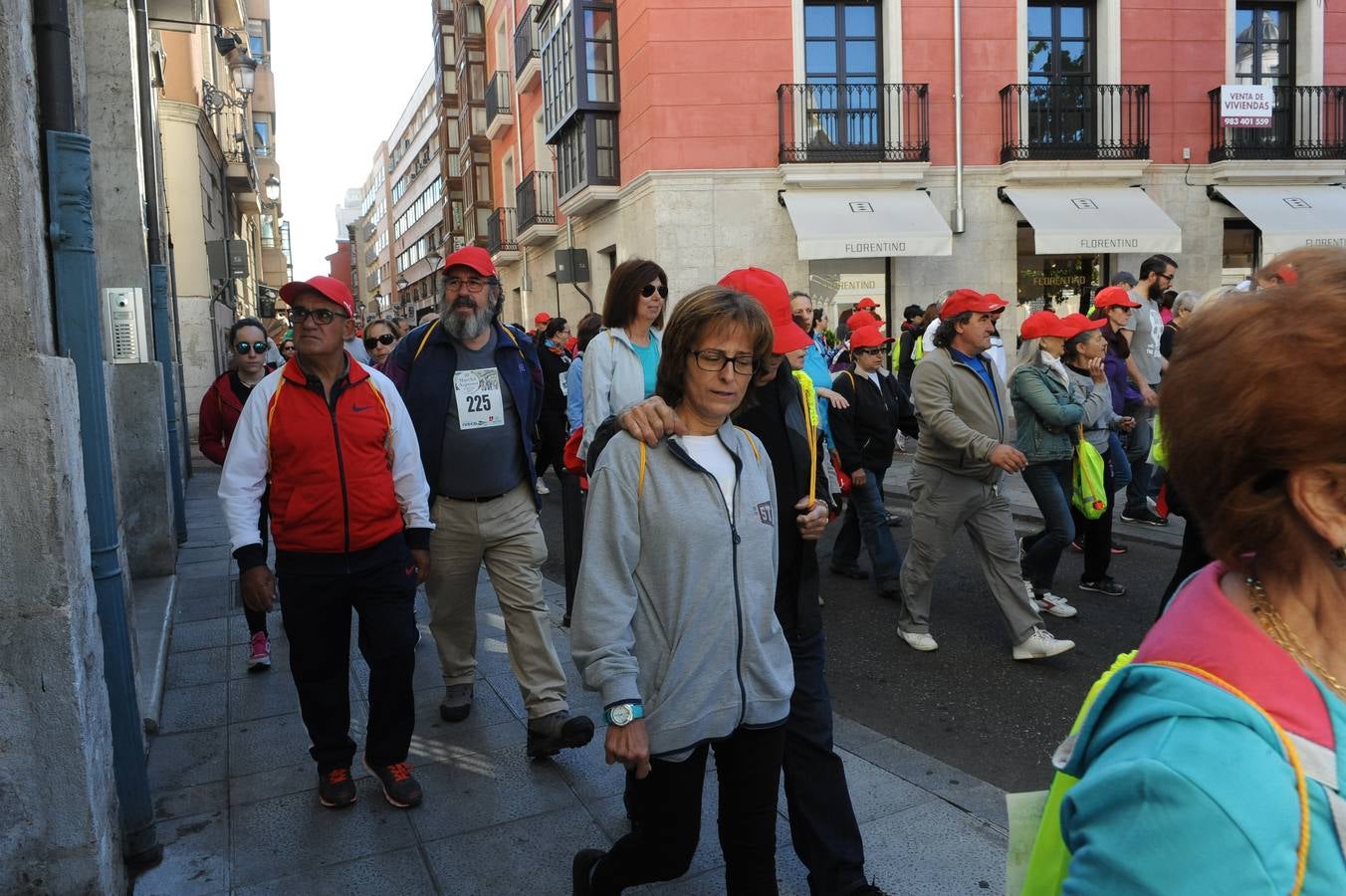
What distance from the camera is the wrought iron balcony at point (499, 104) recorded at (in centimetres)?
3162

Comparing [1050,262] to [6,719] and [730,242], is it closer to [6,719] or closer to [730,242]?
[730,242]

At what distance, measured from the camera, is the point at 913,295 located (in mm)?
18531

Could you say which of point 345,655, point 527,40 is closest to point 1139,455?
point 345,655

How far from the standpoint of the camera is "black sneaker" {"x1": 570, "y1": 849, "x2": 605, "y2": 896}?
8.70 feet

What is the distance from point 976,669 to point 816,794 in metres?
2.62

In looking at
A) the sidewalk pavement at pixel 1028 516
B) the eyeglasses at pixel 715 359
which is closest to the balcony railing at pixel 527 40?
the sidewalk pavement at pixel 1028 516

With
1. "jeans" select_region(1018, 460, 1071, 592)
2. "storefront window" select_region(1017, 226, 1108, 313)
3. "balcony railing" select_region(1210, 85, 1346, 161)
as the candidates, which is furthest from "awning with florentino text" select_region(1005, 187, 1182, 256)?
"jeans" select_region(1018, 460, 1071, 592)

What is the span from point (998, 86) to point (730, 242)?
5.71 meters

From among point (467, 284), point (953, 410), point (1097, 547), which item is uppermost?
point (467, 284)

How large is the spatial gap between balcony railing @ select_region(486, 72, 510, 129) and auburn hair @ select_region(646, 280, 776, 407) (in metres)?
31.0

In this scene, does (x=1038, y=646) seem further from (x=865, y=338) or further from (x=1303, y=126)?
(x=1303, y=126)

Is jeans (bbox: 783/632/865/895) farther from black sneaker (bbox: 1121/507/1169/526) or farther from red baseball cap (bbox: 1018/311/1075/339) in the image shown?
black sneaker (bbox: 1121/507/1169/526)

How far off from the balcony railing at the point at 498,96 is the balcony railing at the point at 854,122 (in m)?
15.6

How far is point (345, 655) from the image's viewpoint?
3791mm
